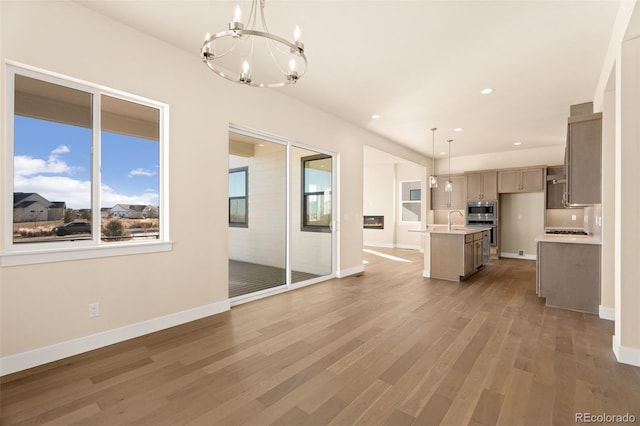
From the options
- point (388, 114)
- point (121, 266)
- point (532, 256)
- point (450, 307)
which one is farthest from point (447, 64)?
point (532, 256)

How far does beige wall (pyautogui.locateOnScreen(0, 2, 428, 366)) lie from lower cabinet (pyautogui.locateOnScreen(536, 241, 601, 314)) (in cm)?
414

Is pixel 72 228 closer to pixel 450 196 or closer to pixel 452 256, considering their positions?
pixel 452 256

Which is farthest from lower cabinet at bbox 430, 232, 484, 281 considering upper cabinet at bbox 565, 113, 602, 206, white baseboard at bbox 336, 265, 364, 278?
upper cabinet at bbox 565, 113, 602, 206

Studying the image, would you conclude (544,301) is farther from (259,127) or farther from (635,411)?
(259,127)

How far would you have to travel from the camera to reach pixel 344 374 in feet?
7.66

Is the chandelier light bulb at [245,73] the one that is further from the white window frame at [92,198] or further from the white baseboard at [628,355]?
the white baseboard at [628,355]

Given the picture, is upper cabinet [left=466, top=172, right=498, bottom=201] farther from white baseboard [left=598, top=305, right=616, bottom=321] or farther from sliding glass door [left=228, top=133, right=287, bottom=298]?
sliding glass door [left=228, top=133, right=287, bottom=298]

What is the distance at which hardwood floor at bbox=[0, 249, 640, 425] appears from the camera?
1893mm

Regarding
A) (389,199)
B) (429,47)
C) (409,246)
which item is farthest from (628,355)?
(389,199)

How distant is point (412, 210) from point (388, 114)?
5256mm

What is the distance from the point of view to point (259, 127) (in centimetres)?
427

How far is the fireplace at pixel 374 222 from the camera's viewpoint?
10594mm

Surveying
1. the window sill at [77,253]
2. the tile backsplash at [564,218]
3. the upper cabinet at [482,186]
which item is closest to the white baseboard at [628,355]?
the window sill at [77,253]

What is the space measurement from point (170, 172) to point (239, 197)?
1.10m
